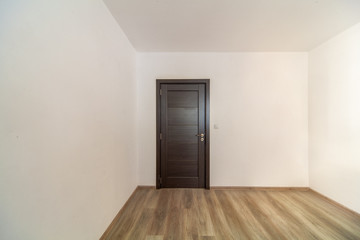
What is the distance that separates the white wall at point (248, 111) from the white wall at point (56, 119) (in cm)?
100

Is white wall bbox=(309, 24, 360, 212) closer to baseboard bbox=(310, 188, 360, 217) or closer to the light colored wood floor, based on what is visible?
baseboard bbox=(310, 188, 360, 217)

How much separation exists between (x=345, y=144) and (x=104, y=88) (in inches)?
133

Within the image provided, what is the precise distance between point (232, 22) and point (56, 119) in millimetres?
2185

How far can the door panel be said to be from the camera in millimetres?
2660

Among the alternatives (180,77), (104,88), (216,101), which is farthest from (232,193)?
(104,88)

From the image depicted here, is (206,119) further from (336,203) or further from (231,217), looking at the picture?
(336,203)

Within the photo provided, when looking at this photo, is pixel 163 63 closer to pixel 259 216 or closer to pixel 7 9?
pixel 7 9

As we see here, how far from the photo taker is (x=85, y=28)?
1.26m

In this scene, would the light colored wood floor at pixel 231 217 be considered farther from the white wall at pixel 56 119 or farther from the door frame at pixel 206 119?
the white wall at pixel 56 119

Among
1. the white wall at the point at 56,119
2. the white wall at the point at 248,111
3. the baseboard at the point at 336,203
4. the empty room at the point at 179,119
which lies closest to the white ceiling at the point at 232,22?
the empty room at the point at 179,119

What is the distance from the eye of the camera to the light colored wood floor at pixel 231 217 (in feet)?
5.30

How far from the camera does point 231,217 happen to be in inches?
74.3

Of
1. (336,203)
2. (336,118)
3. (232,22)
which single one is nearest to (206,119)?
(232,22)

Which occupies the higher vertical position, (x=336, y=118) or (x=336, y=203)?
(x=336, y=118)
